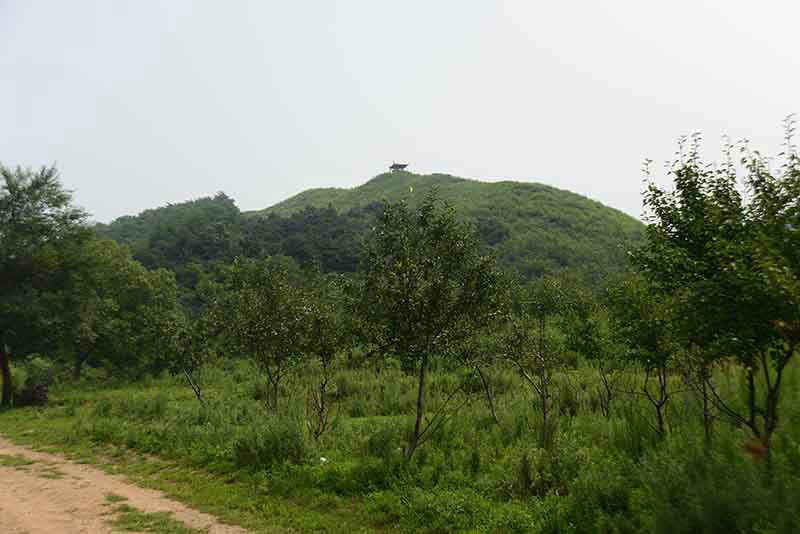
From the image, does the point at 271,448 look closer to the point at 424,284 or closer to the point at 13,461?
the point at 424,284

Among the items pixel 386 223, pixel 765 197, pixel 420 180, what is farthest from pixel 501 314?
pixel 420 180

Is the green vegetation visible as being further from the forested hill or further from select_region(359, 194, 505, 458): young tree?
the forested hill

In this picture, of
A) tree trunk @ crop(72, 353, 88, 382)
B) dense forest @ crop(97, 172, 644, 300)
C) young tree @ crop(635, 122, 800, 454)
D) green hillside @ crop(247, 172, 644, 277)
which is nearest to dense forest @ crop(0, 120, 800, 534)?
young tree @ crop(635, 122, 800, 454)

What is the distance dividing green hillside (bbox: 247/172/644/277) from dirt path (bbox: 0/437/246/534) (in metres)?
32.2

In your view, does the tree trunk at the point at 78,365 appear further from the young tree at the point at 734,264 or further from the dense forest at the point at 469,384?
the young tree at the point at 734,264

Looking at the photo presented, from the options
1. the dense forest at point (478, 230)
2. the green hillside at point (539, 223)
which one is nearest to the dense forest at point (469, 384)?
the green hillside at point (539, 223)

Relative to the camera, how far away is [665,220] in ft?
29.9

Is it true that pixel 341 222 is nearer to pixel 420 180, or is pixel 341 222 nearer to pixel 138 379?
pixel 138 379

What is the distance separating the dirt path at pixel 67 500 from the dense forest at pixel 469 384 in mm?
785

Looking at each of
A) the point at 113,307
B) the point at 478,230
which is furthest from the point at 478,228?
the point at 113,307

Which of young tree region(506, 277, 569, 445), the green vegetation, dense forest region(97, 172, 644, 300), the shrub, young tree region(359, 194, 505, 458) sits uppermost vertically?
dense forest region(97, 172, 644, 300)

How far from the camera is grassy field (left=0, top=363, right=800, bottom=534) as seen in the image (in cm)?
708

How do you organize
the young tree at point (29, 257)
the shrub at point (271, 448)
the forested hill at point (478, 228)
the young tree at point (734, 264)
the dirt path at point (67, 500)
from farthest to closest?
the forested hill at point (478, 228) < the young tree at point (29, 257) < the shrub at point (271, 448) < the dirt path at point (67, 500) < the young tree at point (734, 264)

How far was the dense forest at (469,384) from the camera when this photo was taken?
716 centimetres
